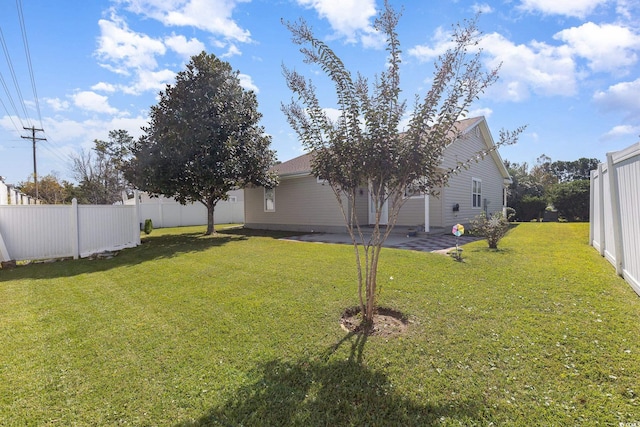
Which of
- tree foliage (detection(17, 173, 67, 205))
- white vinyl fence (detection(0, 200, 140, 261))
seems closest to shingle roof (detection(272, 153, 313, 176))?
white vinyl fence (detection(0, 200, 140, 261))

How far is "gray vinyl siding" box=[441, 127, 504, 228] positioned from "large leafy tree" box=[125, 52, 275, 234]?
26.0 feet

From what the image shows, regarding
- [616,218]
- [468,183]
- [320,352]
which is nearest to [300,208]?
[468,183]

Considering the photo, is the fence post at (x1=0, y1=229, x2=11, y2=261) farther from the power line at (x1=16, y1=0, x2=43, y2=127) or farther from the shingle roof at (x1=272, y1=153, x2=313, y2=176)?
the shingle roof at (x1=272, y1=153, x2=313, y2=176)

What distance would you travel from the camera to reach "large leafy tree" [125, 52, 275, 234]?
37.0ft

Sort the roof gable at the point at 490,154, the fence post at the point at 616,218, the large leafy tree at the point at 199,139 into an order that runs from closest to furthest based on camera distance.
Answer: the fence post at the point at 616,218 < the large leafy tree at the point at 199,139 < the roof gable at the point at 490,154

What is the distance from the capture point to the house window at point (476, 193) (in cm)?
1503

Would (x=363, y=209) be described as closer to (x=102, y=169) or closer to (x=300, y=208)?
(x=300, y=208)

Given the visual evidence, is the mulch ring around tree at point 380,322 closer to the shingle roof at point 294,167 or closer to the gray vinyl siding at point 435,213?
the gray vinyl siding at point 435,213

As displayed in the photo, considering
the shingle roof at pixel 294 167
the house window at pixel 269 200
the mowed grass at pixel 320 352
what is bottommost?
the mowed grass at pixel 320 352

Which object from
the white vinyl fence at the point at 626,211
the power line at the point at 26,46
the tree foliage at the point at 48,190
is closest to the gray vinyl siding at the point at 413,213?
the white vinyl fence at the point at 626,211

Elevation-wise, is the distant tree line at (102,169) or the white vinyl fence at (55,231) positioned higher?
the distant tree line at (102,169)

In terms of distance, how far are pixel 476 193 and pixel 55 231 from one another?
55.6 ft

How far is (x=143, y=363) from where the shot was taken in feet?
9.59

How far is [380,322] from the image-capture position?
12.4ft
